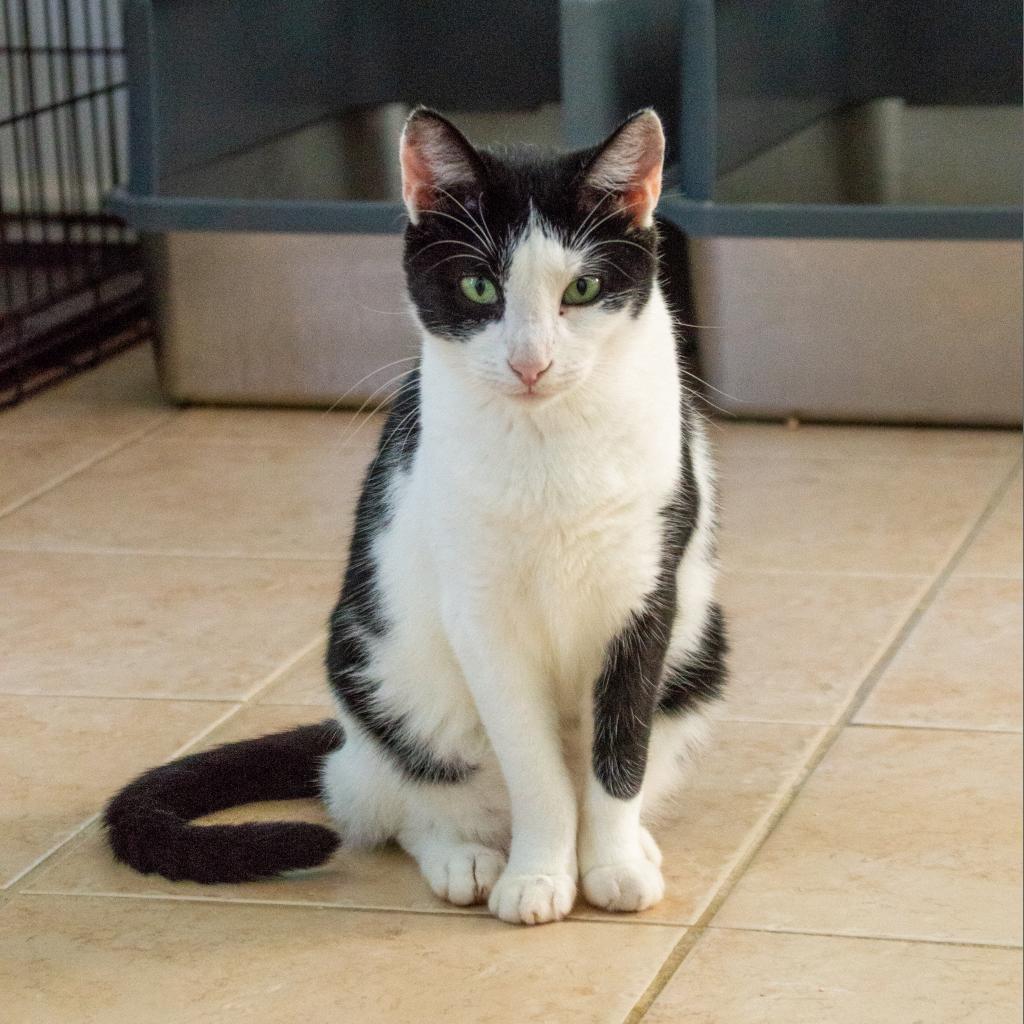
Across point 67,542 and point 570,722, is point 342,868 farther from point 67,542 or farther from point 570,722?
point 67,542

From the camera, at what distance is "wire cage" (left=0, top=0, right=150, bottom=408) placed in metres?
3.10

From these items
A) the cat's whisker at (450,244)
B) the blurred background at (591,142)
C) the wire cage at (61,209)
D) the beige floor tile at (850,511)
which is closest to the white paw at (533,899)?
the cat's whisker at (450,244)

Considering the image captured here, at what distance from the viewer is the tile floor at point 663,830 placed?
4.47 feet

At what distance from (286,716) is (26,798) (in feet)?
0.97

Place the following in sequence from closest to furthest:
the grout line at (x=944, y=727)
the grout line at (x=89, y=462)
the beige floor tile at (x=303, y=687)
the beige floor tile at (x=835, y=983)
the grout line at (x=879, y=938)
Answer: the beige floor tile at (x=835, y=983)
the grout line at (x=879, y=938)
the grout line at (x=944, y=727)
the beige floor tile at (x=303, y=687)
the grout line at (x=89, y=462)

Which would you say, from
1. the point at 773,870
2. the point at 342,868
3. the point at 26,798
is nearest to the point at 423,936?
the point at 342,868

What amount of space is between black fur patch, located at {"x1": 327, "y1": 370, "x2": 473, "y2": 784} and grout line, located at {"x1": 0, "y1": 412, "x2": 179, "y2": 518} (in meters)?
0.91

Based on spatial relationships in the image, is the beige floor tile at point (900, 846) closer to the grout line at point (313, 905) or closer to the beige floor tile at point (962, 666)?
the beige floor tile at point (962, 666)

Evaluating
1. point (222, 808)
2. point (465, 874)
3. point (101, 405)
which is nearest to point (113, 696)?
point (222, 808)

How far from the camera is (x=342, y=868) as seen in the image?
1.57 m

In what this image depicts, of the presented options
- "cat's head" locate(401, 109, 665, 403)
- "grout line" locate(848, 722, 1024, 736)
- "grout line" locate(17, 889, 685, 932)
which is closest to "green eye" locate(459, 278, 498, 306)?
"cat's head" locate(401, 109, 665, 403)

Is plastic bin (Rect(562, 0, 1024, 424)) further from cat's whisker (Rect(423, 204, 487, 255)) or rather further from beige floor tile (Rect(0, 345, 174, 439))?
cat's whisker (Rect(423, 204, 487, 255))

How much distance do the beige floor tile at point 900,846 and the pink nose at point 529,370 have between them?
48 cm

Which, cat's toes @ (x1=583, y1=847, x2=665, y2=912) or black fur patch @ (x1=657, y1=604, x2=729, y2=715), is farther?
black fur patch @ (x1=657, y1=604, x2=729, y2=715)
